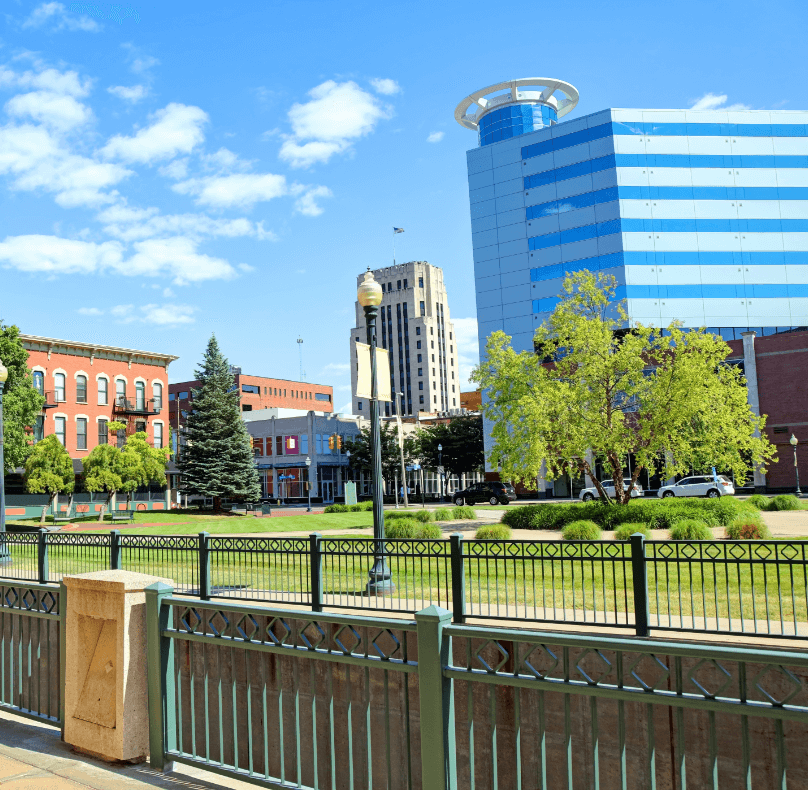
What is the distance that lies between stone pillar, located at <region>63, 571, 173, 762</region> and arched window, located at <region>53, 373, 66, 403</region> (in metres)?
49.7

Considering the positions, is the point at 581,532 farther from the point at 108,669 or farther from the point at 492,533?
the point at 108,669

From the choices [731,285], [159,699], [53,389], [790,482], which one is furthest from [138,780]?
[731,285]

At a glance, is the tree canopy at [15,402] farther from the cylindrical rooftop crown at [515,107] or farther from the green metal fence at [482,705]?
the cylindrical rooftop crown at [515,107]

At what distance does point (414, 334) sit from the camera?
152875mm

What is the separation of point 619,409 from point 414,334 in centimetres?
12408

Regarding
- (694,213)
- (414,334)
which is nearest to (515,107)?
(694,213)

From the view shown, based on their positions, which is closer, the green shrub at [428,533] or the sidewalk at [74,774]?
the sidewalk at [74,774]

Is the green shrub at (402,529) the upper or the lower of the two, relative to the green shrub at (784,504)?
upper

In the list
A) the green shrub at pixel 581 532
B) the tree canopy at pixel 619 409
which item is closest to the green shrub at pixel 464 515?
the tree canopy at pixel 619 409

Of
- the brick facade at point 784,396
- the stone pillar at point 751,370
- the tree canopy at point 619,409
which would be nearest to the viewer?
the tree canopy at point 619,409

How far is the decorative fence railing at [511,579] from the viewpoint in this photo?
925 centimetres

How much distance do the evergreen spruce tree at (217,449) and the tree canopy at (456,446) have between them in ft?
86.6

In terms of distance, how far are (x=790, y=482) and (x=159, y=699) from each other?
5413cm

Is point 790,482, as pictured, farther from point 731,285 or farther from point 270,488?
point 270,488
